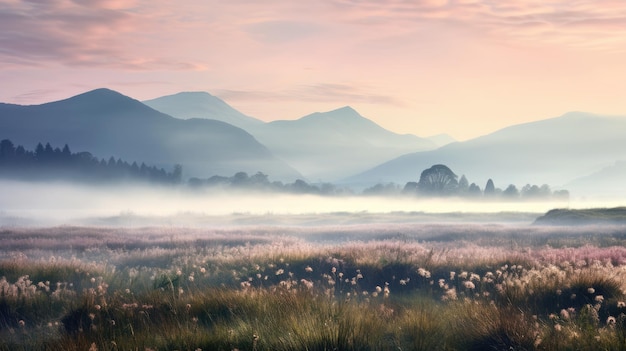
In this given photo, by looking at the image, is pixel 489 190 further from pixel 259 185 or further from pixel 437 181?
pixel 259 185

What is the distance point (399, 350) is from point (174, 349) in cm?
262

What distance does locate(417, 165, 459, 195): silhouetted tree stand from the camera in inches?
5364

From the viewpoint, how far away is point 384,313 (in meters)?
9.91

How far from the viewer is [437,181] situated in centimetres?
13775

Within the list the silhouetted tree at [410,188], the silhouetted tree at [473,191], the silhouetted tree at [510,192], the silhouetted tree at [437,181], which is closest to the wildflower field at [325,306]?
the silhouetted tree at [437,181]

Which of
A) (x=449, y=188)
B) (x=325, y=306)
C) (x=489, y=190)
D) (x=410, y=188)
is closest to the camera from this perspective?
(x=325, y=306)

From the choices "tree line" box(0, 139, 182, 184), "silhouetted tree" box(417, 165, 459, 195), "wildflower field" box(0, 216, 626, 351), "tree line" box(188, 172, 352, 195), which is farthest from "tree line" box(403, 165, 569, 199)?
"wildflower field" box(0, 216, 626, 351)

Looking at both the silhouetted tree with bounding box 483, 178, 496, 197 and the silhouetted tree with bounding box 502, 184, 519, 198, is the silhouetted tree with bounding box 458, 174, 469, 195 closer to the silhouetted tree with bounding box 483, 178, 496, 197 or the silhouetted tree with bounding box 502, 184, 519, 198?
the silhouetted tree with bounding box 483, 178, 496, 197

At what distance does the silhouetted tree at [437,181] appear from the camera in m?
136

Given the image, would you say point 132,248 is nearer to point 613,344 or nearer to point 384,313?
point 384,313

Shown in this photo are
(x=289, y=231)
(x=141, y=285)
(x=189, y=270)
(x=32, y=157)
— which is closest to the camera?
(x=141, y=285)

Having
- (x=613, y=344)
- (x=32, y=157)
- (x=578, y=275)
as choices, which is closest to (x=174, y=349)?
(x=613, y=344)

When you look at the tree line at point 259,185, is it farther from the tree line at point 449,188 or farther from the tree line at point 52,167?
the tree line at point 449,188

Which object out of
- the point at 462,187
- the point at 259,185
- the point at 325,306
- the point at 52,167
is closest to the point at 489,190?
the point at 462,187
